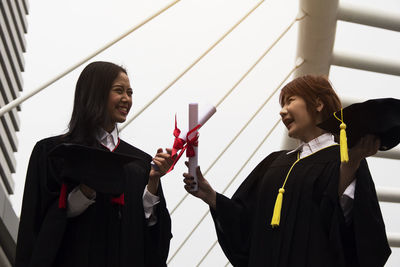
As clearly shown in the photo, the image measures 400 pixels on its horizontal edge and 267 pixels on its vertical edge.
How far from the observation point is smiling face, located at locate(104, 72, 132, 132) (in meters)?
4.78

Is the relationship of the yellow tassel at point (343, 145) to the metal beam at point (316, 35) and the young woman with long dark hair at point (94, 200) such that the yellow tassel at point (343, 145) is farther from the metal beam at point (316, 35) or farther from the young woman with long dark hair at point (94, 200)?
the metal beam at point (316, 35)

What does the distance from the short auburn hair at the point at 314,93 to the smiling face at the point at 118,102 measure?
1.07 m

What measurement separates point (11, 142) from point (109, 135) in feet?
13.3

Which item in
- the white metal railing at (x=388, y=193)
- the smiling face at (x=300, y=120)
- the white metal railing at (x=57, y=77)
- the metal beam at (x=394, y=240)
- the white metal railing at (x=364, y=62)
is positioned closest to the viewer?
the smiling face at (x=300, y=120)

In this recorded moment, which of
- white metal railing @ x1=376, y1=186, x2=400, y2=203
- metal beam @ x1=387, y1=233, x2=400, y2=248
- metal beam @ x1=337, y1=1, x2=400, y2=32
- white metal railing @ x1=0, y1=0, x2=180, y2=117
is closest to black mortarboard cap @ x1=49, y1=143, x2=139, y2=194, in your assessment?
white metal railing @ x1=0, y1=0, x2=180, y2=117

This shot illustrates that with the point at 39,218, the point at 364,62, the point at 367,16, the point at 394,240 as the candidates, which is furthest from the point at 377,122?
the point at 394,240

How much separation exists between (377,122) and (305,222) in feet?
2.79

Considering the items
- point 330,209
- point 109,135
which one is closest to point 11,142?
point 109,135

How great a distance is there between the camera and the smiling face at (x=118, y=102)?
4.78 meters

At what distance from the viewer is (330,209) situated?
180 inches

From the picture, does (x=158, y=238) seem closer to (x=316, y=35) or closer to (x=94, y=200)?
(x=94, y=200)

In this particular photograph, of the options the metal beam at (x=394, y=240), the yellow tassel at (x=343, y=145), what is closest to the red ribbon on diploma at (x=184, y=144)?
the yellow tassel at (x=343, y=145)

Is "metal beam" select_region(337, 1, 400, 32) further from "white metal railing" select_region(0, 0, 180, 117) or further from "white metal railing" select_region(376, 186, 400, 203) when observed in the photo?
"white metal railing" select_region(376, 186, 400, 203)

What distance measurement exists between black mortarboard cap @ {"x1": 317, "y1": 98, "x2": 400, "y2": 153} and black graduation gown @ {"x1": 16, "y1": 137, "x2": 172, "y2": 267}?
142 cm
